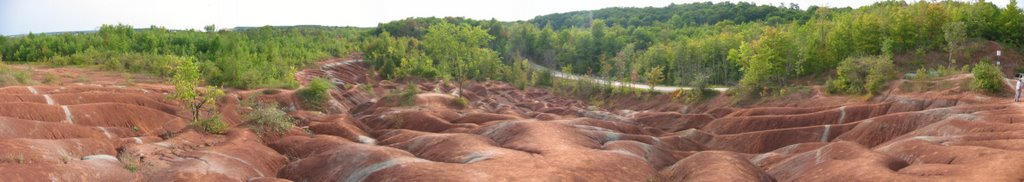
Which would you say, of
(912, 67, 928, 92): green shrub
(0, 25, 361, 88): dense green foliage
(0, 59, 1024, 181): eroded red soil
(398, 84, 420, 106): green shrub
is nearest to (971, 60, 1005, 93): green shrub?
(0, 59, 1024, 181): eroded red soil

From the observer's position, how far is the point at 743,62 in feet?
226

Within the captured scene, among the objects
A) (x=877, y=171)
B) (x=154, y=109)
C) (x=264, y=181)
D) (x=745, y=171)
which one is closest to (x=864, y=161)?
(x=877, y=171)

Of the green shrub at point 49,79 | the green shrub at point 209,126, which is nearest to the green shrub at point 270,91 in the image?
the green shrub at point 49,79

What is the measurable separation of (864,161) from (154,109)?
36724 millimetres

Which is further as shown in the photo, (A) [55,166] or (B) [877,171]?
(B) [877,171]

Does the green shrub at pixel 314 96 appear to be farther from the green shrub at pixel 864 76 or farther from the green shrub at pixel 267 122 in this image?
the green shrub at pixel 864 76

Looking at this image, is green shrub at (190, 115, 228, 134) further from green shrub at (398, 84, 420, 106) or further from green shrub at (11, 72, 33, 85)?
green shrub at (398, 84, 420, 106)

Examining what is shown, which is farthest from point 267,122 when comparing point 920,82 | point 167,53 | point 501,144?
point 920,82

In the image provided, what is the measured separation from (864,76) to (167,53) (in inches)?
2735

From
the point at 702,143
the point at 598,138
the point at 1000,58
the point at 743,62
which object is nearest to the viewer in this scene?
the point at 598,138

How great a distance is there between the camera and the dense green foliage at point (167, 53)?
5769 cm

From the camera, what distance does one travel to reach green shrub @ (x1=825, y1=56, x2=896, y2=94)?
48656 millimetres

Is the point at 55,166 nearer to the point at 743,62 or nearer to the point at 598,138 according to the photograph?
the point at 598,138

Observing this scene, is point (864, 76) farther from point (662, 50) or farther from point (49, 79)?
point (49, 79)
